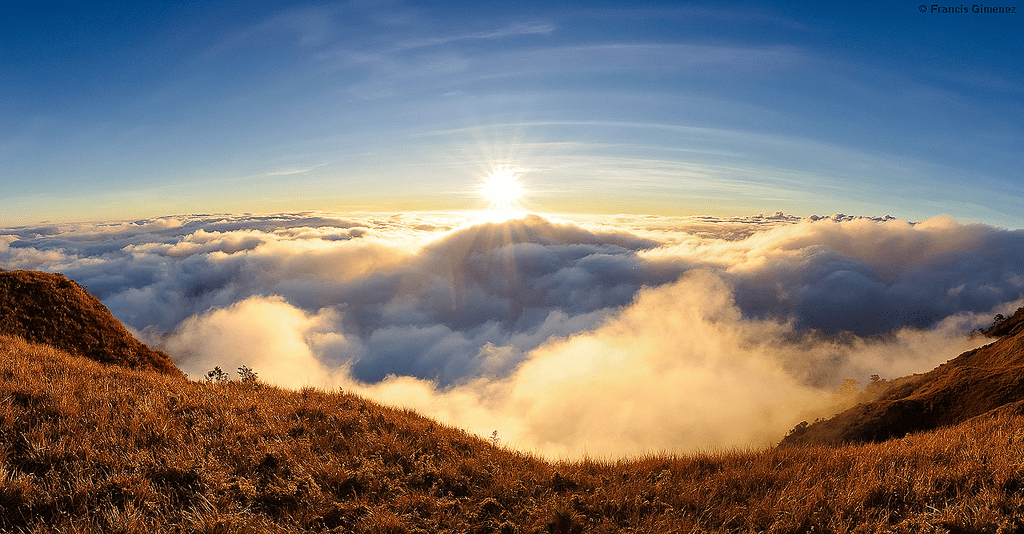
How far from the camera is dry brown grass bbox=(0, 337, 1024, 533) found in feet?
13.5

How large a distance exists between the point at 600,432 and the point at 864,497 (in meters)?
197

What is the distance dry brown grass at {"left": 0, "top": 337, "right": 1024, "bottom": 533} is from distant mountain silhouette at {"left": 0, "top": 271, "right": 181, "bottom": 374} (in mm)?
6204

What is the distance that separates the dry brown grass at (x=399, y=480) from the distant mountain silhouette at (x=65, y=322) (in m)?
6.20

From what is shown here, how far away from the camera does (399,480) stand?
17.4ft

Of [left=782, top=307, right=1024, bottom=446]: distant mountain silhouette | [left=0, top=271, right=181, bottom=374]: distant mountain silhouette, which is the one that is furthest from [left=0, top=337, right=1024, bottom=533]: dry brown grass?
[left=0, top=271, right=181, bottom=374]: distant mountain silhouette

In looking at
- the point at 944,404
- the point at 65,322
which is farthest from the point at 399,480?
the point at 944,404

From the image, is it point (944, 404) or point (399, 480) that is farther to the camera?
point (944, 404)

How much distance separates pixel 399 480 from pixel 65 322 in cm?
1391

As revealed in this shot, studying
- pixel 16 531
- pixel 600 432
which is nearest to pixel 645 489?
pixel 16 531

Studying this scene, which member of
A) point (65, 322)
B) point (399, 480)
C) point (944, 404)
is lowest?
point (944, 404)

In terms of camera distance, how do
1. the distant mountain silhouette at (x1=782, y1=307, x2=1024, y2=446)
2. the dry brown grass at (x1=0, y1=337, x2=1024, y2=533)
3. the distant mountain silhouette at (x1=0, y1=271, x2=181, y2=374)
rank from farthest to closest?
the distant mountain silhouette at (x1=0, y1=271, x2=181, y2=374), the distant mountain silhouette at (x1=782, y1=307, x2=1024, y2=446), the dry brown grass at (x1=0, y1=337, x2=1024, y2=533)

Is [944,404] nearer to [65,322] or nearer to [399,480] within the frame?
[399,480]

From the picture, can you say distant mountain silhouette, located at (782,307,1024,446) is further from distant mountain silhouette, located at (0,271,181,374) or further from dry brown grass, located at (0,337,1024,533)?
distant mountain silhouette, located at (0,271,181,374)

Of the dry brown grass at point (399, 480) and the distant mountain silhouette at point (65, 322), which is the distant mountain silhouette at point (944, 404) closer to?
the dry brown grass at point (399, 480)
